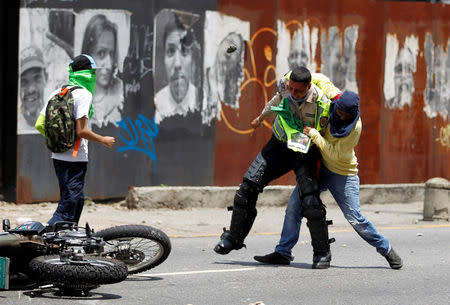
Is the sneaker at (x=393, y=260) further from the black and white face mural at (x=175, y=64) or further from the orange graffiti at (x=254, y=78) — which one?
the orange graffiti at (x=254, y=78)

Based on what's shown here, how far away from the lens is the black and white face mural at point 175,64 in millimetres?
13719

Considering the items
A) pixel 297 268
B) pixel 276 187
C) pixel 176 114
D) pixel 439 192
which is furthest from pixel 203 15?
pixel 297 268

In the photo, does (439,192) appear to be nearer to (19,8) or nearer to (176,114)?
(176,114)

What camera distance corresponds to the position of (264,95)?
14.8 m

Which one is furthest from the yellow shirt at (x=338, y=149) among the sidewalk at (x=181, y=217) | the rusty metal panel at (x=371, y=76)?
the rusty metal panel at (x=371, y=76)

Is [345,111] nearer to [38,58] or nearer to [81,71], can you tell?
[81,71]

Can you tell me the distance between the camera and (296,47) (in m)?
15.2

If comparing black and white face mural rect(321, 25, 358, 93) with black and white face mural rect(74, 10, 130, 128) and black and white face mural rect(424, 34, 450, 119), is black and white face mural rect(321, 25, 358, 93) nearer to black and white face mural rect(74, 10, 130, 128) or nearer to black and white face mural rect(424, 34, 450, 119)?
black and white face mural rect(424, 34, 450, 119)

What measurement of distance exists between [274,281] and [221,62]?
657cm

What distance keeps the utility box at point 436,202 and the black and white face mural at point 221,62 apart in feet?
10.2

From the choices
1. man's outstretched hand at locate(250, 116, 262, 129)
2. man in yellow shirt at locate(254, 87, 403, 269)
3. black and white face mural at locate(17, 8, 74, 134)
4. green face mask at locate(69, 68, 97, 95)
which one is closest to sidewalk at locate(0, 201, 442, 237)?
black and white face mural at locate(17, 8, 74, 134)

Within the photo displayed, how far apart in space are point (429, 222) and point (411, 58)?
410 centimetres

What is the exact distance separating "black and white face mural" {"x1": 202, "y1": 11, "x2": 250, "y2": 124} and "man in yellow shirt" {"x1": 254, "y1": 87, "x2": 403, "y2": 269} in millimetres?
5356

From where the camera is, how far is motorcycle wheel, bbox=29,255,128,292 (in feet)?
21.9
